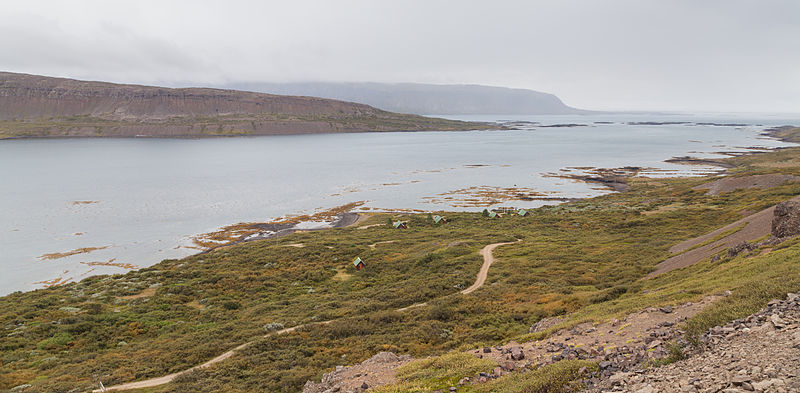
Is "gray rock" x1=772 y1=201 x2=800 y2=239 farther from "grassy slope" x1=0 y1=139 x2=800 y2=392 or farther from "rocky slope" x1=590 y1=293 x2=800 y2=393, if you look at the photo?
"rocky slope" x1=590 y1=293 x2=800 y2=393

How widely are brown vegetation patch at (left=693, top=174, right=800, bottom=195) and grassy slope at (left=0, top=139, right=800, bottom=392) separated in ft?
40.9

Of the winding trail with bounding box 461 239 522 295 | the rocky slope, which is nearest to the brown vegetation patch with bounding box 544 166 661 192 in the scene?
the winding trail with bounding box 461 239 522 295

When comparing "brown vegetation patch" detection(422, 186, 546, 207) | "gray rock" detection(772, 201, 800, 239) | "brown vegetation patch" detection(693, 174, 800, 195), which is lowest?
"brown vegetation patch" detection(422, 186, 546, 207)

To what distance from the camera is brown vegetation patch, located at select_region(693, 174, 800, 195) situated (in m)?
62.4

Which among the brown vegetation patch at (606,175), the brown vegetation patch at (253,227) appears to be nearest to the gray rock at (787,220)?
the brown vegetation patch at (253,227)

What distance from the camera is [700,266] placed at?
22.2 m

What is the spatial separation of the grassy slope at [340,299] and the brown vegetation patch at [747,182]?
12.5m

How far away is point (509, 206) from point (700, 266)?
53.5 meters

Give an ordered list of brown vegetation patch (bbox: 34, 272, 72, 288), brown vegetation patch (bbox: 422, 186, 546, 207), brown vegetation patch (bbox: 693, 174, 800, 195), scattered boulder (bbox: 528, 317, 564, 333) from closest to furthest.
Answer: scattered boulder (bbox: 528, 317, 564, 333) → brown vegetation patch (bbox: 34, 272, 72, 288) → brown vegetation patch (bbox: 693, 174, 800, 195) → brown vegetation patch (bbox: 422, 186, 546, 207)

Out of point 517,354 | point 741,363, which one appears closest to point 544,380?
point 517,354

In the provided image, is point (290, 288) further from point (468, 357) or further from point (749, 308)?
point (749, 308)

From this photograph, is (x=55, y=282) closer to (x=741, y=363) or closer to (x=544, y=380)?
(x=544, y=380)

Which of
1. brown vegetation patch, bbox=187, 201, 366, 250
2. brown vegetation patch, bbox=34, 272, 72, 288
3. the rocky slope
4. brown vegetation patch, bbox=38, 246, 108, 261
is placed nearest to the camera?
the rocky slope

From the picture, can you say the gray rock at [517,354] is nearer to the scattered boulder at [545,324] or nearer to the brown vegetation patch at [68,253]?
the scattered boulder at [545,324]
